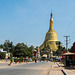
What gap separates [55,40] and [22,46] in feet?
181

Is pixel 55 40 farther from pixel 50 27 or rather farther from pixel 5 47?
pixel 5 47

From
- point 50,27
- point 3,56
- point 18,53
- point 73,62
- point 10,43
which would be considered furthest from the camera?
point 50,27

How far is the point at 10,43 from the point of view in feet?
431

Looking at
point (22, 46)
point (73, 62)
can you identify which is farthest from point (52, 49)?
point (73, 62)

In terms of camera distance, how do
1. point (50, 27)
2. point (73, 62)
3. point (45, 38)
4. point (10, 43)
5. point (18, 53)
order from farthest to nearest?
point (45, 38) → point (50, 27) → point (10, 43) → point (18, 53) → point (73, 62)

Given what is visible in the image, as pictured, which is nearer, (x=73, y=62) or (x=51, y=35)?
(x=73, y=62)

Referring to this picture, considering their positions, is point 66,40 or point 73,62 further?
point 66,40

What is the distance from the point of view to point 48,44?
14775 centimetres

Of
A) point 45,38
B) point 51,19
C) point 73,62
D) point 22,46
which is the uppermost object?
point 51,19

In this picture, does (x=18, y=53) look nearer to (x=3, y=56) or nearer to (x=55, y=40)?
(x=3, y=56)

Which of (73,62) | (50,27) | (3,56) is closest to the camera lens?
(73,62)

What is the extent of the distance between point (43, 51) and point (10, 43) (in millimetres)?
29095

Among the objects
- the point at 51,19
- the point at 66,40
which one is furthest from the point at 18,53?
the point at 51,19

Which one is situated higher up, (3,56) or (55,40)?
(55,40)
